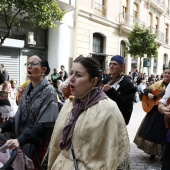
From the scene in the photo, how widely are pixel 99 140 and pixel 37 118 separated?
2.99 feet

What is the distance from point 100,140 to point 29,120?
3.28ft

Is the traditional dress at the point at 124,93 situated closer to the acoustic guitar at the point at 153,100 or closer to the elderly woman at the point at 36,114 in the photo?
the elderly woman at the point at 36,114

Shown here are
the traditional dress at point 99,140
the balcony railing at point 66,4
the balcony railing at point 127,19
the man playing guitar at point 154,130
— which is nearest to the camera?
the traditional dress at point 99,140

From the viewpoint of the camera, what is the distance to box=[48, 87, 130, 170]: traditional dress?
1698 millimetres

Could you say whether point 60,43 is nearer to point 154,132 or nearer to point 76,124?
point 154,132

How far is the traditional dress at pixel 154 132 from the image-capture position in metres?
4.52

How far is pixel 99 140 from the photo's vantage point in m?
1.71

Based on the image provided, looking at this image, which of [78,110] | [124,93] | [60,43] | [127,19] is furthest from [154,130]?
[127,19]

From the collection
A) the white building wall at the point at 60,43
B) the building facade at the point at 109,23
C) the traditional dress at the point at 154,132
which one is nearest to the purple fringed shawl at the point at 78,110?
the traditional dress at the point at 154,132

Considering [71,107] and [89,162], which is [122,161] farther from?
[71,107]

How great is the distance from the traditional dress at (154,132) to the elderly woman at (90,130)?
115 inches

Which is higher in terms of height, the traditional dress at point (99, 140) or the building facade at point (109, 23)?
the building facade at point (109, 23)

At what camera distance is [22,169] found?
231 centimetres

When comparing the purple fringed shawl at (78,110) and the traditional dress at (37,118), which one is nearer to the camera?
the purple fringed shawl at (78,110)
